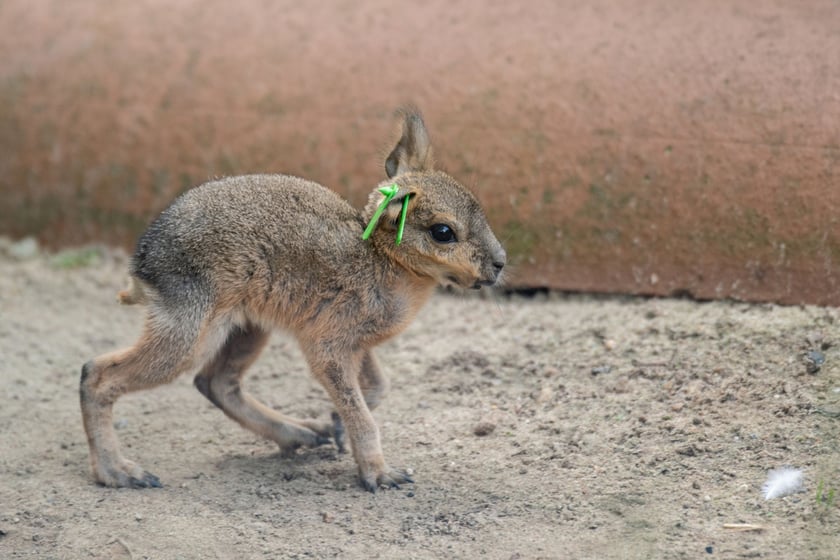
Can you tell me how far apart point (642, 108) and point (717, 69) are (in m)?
0.52

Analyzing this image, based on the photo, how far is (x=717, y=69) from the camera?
6652mm

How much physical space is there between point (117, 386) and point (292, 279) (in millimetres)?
1035

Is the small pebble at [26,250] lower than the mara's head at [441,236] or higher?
lower

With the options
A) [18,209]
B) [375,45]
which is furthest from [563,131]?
[18,209]

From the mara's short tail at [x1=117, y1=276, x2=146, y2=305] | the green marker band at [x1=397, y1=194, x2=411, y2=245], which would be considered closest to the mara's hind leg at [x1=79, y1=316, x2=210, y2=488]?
the mara's short tail at [x1=117, y1=276, x2=146, y2=305]

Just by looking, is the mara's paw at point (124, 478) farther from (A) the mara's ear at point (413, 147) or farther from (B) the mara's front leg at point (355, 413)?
(A) the mara's ear at point (413, 147)

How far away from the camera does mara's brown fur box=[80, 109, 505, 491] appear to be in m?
5.21

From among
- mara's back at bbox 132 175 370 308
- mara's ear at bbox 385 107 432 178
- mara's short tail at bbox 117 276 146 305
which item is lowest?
mara's short tail at bbox 117 276 146 305

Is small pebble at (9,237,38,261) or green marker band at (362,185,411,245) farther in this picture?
small pebble at (9,237,38,261)

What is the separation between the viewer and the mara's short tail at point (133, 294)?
5398 mm

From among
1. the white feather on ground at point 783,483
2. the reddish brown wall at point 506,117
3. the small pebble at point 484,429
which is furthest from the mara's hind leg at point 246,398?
the white feather on ground at point 783,483

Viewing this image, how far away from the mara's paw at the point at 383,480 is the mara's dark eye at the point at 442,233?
3.93ft

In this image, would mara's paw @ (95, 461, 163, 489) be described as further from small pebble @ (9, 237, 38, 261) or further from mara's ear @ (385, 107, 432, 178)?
small pebble @ (9, 237, 38, 261)

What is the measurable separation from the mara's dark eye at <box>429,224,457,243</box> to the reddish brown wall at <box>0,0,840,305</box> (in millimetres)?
816
